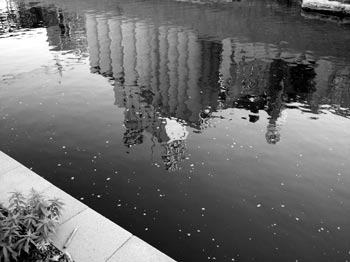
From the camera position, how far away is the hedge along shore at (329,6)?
Answer: 2007 inches

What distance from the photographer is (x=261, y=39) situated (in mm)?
36000

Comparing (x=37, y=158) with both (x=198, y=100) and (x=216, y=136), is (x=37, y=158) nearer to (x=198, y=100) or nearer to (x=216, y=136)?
(x=216, y=136)

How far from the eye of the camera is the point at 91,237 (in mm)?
8289

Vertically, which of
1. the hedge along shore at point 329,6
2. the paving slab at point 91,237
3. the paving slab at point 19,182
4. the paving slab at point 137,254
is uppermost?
the hedge along shore at point 329,6

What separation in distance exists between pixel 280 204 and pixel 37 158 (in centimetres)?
1001

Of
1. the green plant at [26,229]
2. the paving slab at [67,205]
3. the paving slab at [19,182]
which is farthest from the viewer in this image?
the paving slab at [19,182]

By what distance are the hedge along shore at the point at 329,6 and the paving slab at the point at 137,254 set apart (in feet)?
182

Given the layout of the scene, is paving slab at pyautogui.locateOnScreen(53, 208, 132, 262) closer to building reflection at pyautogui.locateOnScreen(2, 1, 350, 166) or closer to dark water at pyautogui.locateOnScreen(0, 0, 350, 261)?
dark water at pyautogui.locateOnScreen(0, 0, 350, 261)

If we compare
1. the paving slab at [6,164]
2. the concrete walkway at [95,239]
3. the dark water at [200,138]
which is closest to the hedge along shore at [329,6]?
the dark water at [200,138]

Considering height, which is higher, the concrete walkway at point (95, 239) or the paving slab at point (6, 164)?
the paving slab at point (6, 164)

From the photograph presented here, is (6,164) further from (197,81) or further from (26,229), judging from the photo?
(197,81)

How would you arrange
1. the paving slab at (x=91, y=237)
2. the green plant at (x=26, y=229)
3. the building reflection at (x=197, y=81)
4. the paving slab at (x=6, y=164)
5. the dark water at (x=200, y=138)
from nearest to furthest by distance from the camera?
the green plant at (x=26, y=229)
the paving slab at (x=91, y=237)
the dark water at (x=200, y=138)
the paving slab at (x=6, y=164)
the building reflection at (x=197, y=81)

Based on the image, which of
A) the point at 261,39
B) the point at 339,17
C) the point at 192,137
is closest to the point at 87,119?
the point at 192,137

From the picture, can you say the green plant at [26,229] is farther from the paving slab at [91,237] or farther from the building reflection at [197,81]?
the building reflection at [197,81]
